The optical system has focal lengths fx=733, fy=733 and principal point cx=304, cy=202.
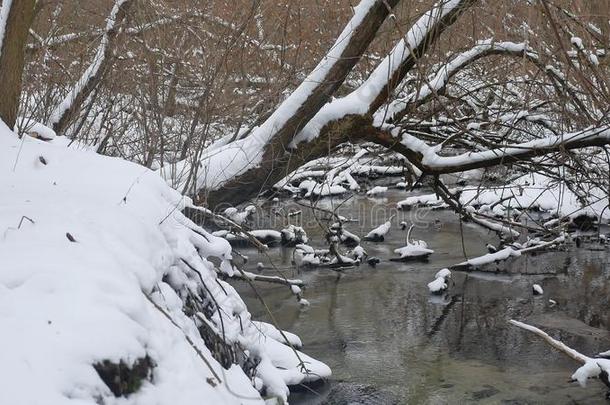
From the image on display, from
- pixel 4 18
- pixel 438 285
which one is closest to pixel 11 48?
pixel 4 18

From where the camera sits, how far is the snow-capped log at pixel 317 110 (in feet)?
19.8

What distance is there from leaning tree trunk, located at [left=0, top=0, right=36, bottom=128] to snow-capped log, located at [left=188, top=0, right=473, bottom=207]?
1.93 meters

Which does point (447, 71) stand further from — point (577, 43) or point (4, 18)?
point (4, 18)

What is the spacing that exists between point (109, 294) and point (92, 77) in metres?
4.75

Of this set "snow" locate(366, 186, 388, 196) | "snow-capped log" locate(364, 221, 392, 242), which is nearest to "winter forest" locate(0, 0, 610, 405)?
"snow-capped log" locate(364, 221, 392, 242)

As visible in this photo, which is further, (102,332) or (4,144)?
(4,144)

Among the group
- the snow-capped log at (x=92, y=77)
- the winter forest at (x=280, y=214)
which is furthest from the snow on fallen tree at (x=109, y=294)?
the snow-capped log at (x=92, y=77)

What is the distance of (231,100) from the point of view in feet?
24.5

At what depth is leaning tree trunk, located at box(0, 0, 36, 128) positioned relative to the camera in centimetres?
416

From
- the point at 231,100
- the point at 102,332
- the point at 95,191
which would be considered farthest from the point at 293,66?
the point at 102,332

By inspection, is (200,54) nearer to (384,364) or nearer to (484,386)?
(384,364)

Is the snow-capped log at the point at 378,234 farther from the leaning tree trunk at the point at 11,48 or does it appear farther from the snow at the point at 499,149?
the leaning tree trunk at the point at 11,48

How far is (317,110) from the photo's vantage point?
20.3 feet

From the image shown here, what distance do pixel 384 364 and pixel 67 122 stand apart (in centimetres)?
357
